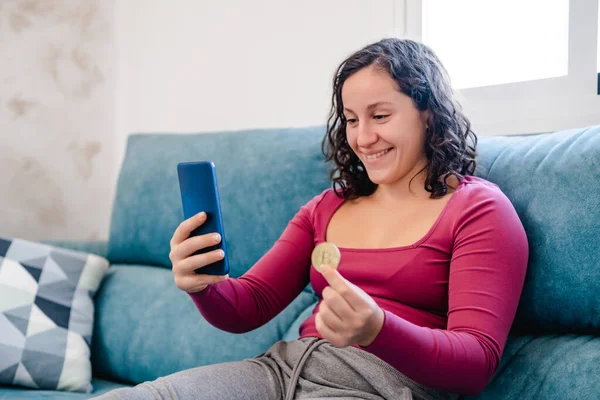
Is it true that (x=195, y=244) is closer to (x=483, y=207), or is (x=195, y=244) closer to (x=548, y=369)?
(x=483, y=207)

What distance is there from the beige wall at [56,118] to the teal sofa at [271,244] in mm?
551

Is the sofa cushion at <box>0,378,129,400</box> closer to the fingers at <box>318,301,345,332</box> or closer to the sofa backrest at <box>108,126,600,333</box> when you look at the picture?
the sofa backrest at <box>108,126,600,333</box>

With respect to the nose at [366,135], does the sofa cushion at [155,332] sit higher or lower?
lower

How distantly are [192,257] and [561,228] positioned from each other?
611mm

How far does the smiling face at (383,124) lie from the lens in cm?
116

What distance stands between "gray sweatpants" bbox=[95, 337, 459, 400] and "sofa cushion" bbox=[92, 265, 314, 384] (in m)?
0.42

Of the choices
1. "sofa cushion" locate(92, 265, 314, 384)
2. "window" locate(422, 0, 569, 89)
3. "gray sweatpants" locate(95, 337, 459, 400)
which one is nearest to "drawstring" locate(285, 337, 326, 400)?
"gray sweatpants" locate(95, 337, 459, 400)

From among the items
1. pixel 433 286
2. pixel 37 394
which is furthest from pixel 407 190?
pixel 37 394

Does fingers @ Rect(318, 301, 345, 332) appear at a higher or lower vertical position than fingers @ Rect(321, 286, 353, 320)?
lower

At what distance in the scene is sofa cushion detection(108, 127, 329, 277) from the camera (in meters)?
1.61

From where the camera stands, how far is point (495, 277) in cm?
100

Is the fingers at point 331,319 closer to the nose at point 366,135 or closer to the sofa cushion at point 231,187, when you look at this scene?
the nose at point 366,135

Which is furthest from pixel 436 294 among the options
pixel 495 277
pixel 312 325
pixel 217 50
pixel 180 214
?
pixel 217 50

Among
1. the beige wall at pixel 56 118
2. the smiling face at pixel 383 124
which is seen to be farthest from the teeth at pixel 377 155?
the beige wall at pixel 56 118
